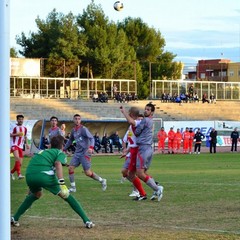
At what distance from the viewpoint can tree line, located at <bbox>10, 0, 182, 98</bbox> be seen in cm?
9256

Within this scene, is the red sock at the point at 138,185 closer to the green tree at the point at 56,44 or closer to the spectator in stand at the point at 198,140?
the spectator in stand at the point at 198,140

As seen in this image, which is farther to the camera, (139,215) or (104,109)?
(104,109)

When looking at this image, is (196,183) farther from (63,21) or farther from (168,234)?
(63,21)

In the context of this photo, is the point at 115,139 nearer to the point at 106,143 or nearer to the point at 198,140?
the point at 106,143

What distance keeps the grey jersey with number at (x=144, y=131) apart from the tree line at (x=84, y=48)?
72.9m

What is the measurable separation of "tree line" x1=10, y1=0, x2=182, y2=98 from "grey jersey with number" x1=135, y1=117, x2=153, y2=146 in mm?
72948

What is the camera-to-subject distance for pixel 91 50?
93688 mm

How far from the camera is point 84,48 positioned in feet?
307

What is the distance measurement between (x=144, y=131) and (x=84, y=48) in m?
78.4

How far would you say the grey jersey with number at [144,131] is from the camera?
1574 cm

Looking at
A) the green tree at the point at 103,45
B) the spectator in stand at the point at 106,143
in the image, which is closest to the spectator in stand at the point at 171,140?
the spectator in stand at the point at 106,143

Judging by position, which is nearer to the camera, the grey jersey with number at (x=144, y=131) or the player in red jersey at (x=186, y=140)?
the grey jersey with number at (x=144, y=131)

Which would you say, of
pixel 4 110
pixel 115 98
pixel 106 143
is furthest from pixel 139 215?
pixel 115 98

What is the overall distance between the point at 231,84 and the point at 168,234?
269 ft
